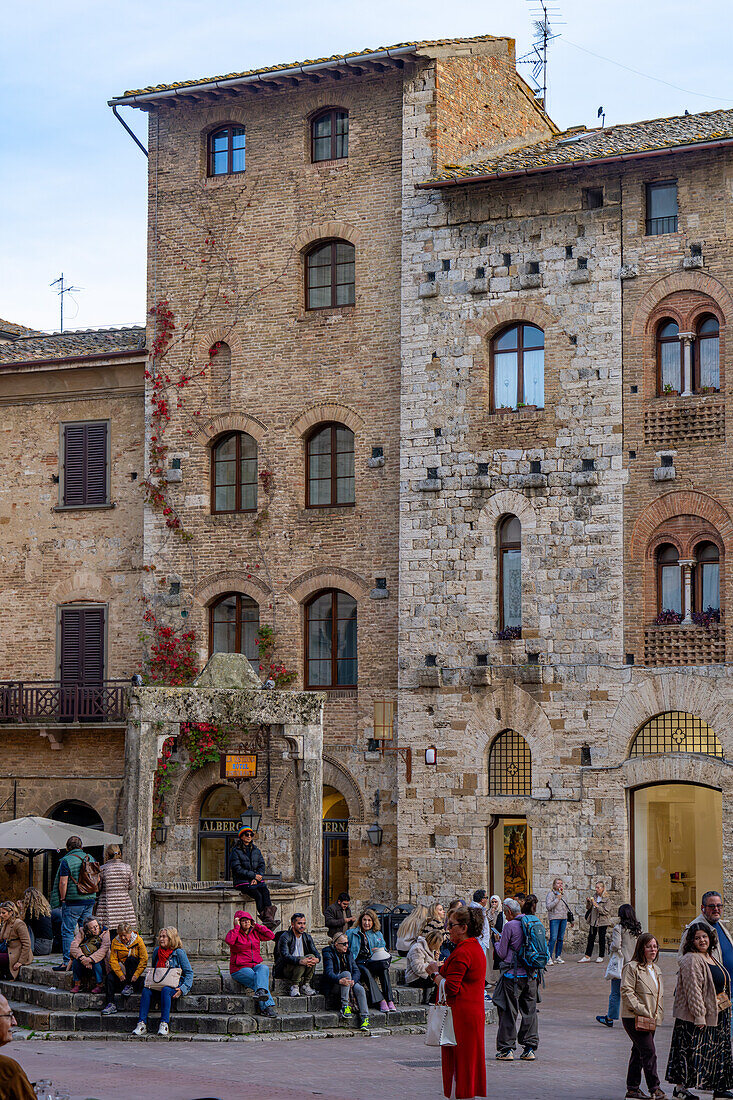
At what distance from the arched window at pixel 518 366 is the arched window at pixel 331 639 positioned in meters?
4.70

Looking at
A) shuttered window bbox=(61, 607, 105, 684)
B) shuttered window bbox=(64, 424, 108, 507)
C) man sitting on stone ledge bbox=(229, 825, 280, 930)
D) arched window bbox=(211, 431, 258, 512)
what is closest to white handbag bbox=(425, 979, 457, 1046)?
man sitting on stone ledge bbox=(229, 825, 280, 930)

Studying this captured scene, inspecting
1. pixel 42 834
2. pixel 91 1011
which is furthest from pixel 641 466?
pixel 91 1011

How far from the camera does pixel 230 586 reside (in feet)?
99.8

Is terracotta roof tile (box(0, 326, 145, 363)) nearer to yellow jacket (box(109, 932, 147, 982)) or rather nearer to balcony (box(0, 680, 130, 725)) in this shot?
balcony (box(0, 680, 130, 725))

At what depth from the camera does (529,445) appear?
27.9 meters

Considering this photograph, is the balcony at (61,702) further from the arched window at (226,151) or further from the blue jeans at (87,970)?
the blue jeans at (87,970)

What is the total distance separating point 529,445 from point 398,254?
4.54 m

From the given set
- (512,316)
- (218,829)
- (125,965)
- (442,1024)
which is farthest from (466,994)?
(218,829)

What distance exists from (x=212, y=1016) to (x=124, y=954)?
4.15 feet

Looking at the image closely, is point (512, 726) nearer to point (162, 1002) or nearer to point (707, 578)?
point (707, 578)

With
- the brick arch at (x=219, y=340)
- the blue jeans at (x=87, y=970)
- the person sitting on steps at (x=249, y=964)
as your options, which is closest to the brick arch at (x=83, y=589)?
the brick arch at (x=219, y=340)

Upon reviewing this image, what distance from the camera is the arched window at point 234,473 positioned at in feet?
101

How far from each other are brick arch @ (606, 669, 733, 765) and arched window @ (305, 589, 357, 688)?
523 centimetres

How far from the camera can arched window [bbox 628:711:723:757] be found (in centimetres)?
2622
